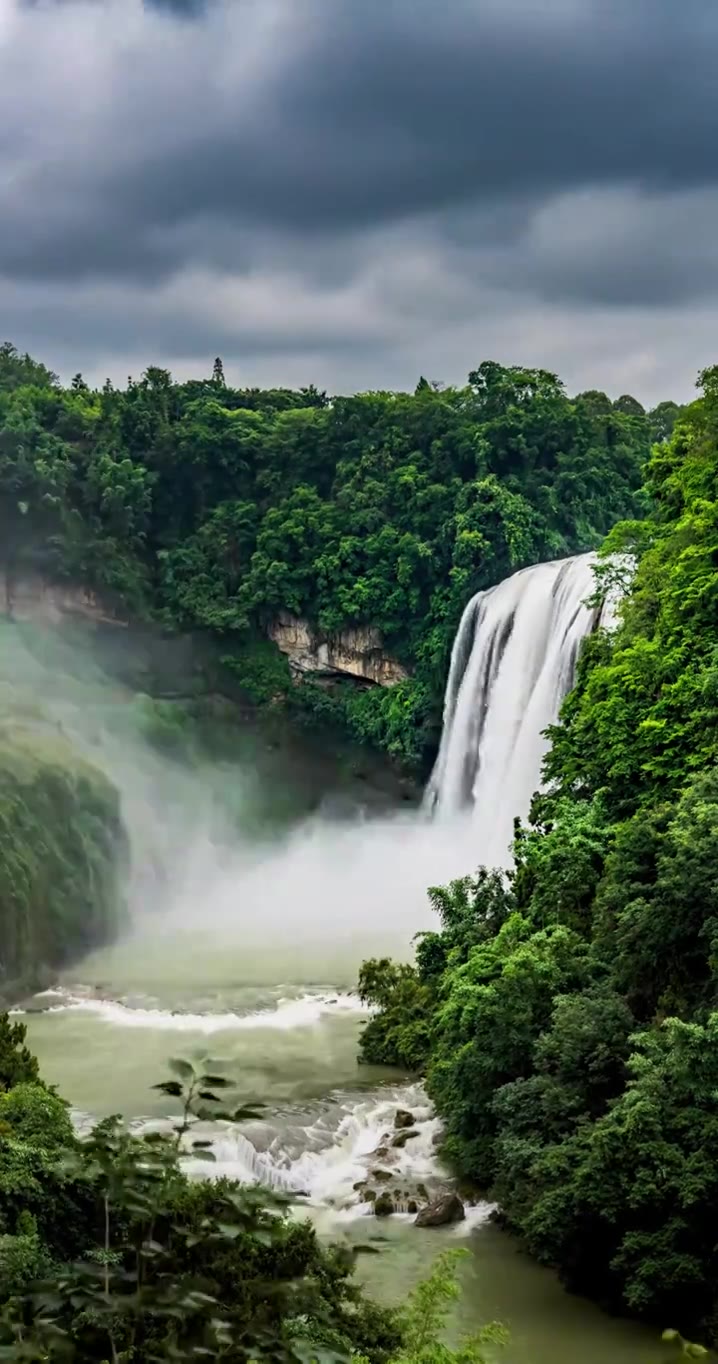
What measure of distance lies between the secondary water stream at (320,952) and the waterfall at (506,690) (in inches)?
→ 1.8

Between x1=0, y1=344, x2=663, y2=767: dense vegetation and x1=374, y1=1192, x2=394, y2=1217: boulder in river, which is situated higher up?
x1=0, y1=344, x2=663, y2=767: dense vegetation

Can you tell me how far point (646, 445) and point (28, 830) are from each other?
19288 mm

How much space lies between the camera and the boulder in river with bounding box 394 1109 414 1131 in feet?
48.9


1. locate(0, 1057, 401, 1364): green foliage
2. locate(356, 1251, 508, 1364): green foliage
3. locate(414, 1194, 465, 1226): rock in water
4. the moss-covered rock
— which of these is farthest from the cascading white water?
locate(356, 1251, 508, 1364): green foliage

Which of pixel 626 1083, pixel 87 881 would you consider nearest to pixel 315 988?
pixel 87 881

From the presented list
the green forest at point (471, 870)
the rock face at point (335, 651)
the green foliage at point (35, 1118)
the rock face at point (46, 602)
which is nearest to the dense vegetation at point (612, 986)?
the green forest at point (471, 870)

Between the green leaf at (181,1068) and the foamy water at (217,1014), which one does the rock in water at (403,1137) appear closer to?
the foamy water at (217,1014)

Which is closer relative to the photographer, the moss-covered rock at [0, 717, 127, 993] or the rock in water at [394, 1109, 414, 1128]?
the rock in water at [394, 1109, 414, 1128]

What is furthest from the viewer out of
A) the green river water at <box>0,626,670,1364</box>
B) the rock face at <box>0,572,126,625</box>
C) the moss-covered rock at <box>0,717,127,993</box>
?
the rock face at <box>0,572,126,625</box>

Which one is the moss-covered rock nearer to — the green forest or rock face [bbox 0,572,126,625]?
the green forest

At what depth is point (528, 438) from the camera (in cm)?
3228

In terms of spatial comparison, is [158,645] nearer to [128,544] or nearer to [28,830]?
[128,544]

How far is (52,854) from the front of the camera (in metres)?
23.8

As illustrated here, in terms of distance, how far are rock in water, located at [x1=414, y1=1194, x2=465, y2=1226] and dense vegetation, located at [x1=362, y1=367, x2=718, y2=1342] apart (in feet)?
1.52
